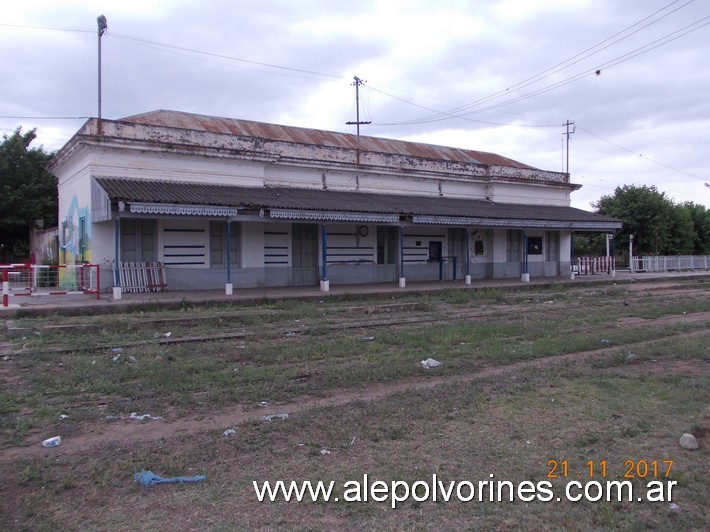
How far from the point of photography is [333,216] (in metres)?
19.5

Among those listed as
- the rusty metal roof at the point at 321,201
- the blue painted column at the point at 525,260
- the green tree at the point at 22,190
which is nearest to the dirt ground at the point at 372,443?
the rusty metal roof at the point at 321,201

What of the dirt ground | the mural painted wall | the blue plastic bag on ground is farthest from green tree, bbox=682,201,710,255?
the blue plastic bag on ground

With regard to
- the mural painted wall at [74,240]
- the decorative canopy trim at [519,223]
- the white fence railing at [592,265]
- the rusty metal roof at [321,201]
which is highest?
the rusty metal roof at [321,201]

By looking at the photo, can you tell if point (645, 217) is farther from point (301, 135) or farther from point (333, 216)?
point (333, 216)

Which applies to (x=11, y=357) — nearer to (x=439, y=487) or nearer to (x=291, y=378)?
(x=291, y=378)

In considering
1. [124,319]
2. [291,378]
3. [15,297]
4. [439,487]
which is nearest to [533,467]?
[439,487]

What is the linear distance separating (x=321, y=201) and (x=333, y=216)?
1.36 metres

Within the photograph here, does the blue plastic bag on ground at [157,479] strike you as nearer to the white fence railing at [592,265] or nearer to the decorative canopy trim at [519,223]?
the decorative canopy trim at [519,223]

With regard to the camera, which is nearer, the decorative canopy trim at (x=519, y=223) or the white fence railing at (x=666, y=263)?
the decorative canopy trim at (x=519, y=223)

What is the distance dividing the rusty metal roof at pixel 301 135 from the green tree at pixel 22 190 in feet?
32.2

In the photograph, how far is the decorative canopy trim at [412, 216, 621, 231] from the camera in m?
22.1

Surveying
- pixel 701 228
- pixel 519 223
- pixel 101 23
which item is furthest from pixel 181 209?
pixel 701 228

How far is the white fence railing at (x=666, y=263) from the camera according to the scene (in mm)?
36791

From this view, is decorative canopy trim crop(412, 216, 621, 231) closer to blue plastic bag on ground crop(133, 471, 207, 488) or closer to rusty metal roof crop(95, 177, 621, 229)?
rusty metal roof crop(95, 177, 621, 229)
